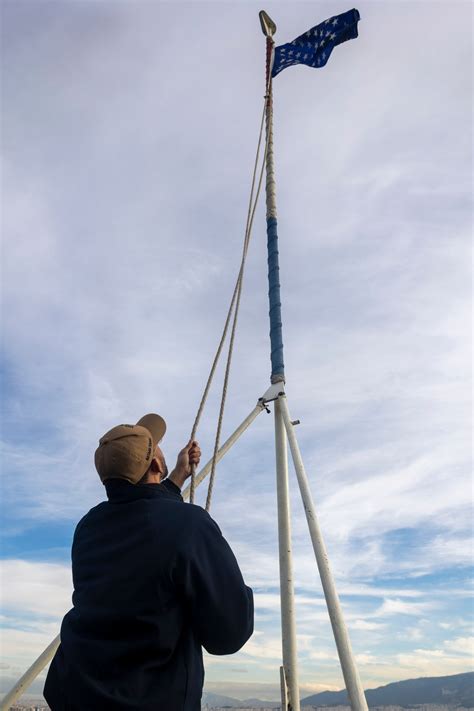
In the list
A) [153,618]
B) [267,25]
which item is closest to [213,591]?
[153,618]

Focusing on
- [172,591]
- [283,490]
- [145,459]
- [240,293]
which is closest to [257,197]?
[240,293]

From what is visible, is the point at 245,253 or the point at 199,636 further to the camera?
the point at 245,253

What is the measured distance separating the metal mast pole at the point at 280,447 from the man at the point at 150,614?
18.0ft

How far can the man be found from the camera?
109 inches

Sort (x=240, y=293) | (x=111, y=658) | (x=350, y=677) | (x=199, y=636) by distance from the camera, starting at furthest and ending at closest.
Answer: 1. (x=240, y=293)
2. (x=350, y=677)
3. (x=199, y=636)
4. (x=111, y=658)

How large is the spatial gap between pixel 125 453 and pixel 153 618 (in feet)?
3.15

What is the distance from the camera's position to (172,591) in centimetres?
289

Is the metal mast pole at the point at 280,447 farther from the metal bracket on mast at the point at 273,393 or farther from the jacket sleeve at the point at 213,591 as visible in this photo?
the jacket sleeve at the point at 213,591

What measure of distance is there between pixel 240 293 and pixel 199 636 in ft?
20.9

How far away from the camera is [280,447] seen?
372 inches

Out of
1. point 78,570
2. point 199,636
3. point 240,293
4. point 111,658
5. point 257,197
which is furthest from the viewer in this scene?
point 257,197

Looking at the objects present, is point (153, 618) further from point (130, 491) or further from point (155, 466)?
point (155, 466)

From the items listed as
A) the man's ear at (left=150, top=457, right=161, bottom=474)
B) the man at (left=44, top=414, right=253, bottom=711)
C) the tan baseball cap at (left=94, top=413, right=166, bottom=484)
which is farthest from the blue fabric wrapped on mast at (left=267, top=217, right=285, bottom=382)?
the man at (left=44, top=414, right=253, bottom=711)

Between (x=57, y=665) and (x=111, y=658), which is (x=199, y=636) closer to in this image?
(x=111, y=658)
